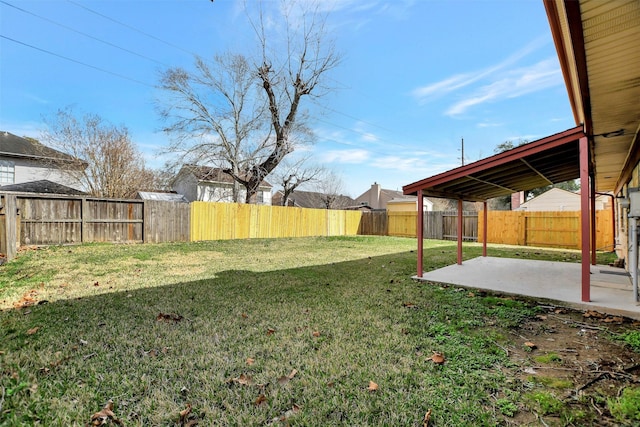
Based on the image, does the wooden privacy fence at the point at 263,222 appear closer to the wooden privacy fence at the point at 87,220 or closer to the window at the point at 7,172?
the wooden privacy fence at the point at 87,220

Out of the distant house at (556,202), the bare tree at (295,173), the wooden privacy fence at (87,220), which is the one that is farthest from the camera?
the bare tree at (295,173)

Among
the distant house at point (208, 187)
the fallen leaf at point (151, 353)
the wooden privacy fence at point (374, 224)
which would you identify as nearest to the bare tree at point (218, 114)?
the distant house at point (208, 187)

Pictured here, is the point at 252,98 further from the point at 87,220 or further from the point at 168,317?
the point at 168,317

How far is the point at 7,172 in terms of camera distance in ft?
54.3

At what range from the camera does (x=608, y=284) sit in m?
5.00

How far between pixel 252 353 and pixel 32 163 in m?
22.0

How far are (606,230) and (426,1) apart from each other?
11.5m

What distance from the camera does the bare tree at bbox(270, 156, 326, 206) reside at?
2238 centimetres

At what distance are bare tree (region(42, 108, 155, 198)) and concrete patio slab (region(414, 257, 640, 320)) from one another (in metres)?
17.8

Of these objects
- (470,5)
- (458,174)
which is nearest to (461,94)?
(470,5)

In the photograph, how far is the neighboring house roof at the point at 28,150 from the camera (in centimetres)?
1633

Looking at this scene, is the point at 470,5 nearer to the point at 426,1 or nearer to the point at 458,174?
the point at 426,1

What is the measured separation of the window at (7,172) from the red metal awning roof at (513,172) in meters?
22.0

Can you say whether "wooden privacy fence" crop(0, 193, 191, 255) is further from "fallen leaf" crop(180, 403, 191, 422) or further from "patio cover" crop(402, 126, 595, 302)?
"patio cover" crop(402, 126, 595, 302)
